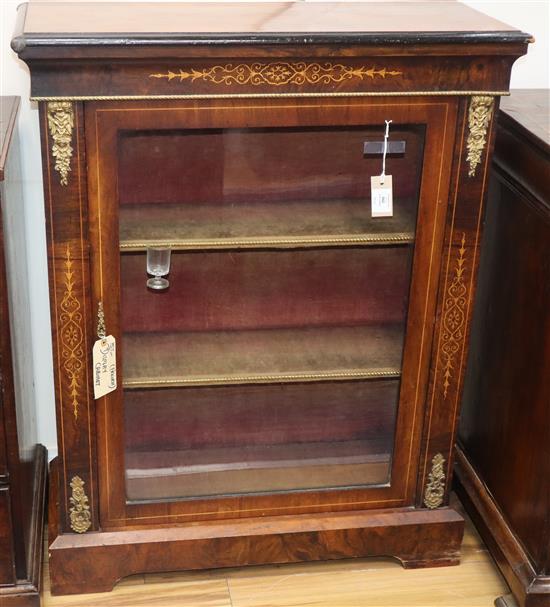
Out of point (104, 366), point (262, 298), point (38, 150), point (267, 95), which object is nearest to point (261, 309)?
point (262, 298)

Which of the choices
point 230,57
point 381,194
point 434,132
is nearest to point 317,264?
point 381,194

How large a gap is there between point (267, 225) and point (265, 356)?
24 centimetres

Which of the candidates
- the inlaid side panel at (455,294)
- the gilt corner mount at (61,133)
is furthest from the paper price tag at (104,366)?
the inlaid side panel at (455,294)

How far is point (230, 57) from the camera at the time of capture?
4.50ft

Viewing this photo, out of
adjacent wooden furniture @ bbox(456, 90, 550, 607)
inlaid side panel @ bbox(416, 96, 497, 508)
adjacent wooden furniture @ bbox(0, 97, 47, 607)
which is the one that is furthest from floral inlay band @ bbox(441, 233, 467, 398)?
adjacent wooden furniture @ bbox(0, 97, 47, 607)

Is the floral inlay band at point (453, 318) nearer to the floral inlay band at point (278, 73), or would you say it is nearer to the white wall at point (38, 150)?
the floral inlay band at point (278, 73)

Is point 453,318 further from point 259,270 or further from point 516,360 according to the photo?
point 259,270

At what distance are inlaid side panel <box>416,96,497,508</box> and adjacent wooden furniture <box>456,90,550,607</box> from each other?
0.10 metres

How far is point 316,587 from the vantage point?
1.75m

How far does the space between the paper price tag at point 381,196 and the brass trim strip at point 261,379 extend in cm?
29

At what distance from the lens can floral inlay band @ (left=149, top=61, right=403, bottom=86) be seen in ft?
4.56

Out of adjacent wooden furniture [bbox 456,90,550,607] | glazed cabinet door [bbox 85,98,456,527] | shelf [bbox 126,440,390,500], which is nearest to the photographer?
glazed cabinet door [bbox 85,98,456,527]

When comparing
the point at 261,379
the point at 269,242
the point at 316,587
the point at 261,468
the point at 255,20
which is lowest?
the point at 316,587

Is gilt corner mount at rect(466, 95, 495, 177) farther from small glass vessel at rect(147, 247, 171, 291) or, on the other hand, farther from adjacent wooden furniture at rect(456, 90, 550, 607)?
small glass vessel at rect(147, 247, 171, 291)
